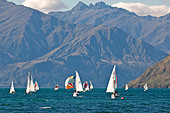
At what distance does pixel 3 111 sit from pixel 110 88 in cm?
5054

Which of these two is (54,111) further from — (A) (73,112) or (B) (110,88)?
(B) (110,88)

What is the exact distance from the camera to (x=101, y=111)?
397 ft

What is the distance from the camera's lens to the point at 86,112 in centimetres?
11788

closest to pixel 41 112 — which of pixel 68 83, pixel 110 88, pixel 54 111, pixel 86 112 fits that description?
pixel 54 111

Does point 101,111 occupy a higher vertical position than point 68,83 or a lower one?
lower

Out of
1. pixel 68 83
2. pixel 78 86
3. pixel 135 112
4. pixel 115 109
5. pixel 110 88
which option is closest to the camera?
pixel 135 112

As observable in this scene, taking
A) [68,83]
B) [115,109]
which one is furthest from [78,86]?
[115,109]

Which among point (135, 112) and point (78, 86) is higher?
point (78, 86)

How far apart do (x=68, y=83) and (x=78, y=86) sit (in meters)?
15.4

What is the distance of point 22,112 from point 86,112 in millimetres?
18001

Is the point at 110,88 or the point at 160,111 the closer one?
the point at 160,111

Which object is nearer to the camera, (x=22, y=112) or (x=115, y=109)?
(x=22, y=112)

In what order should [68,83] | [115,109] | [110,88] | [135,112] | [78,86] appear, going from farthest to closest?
[68,83]
[78,86]
[110,88]
[115,109]
[135,112]

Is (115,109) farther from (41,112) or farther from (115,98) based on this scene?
(115,98)
